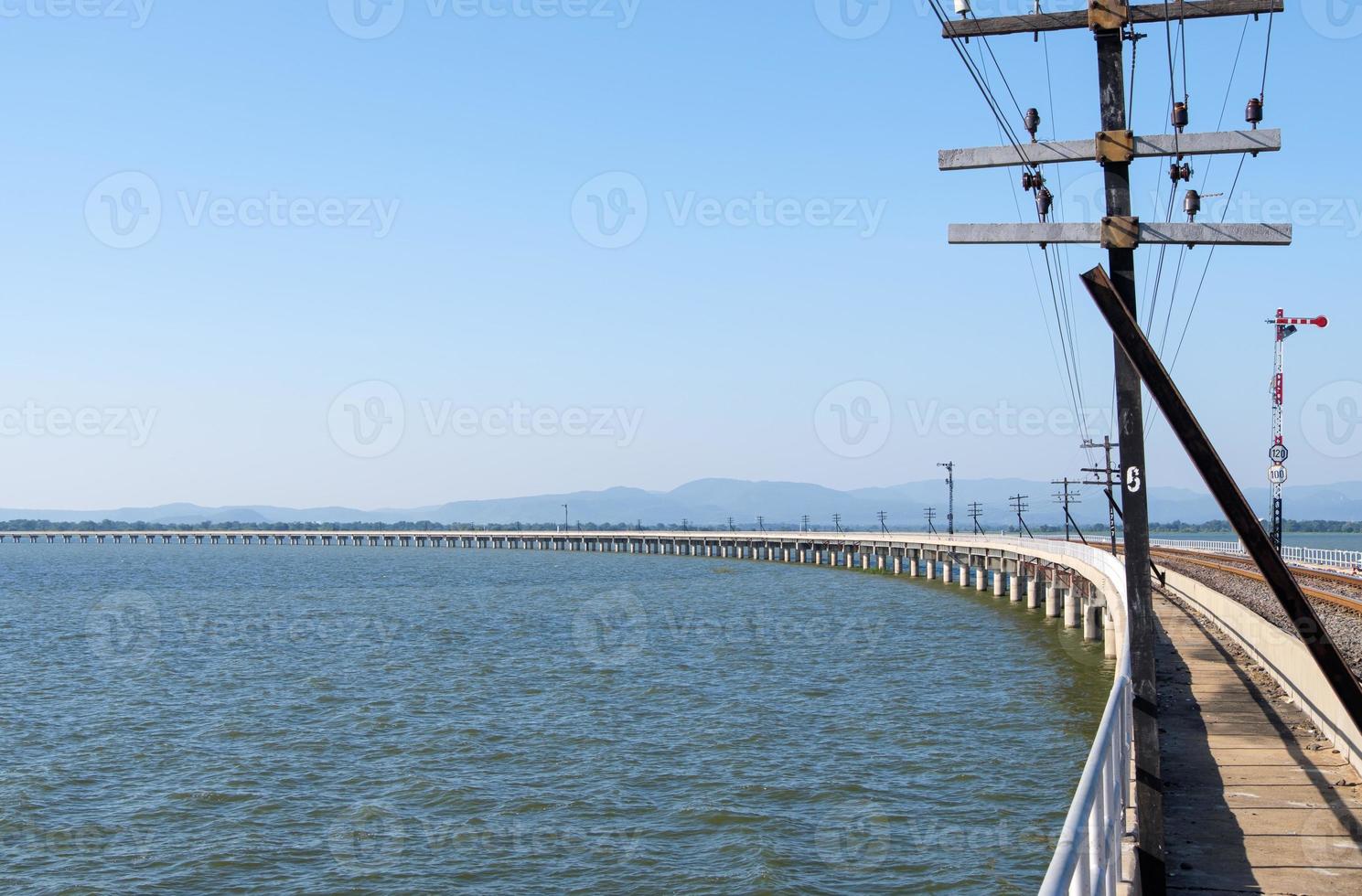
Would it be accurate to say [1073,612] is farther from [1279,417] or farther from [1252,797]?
[1252,797]

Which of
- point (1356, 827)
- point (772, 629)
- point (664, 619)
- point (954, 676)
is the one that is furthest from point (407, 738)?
point (664, 619)

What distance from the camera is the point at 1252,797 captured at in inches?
481

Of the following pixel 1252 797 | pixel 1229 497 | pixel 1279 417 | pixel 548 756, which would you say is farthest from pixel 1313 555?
pixel 1229 497

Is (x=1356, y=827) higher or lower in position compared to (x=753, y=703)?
higher

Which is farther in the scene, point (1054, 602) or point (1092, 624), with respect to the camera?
point (1054, 602)

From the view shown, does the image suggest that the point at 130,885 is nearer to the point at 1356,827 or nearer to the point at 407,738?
the point at 407,738

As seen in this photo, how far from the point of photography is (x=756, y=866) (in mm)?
15648

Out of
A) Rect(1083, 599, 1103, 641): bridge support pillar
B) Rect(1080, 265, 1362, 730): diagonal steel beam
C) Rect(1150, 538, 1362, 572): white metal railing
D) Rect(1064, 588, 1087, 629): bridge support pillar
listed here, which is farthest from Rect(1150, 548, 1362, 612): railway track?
Rect(1080, 265, 1362, 730): diagonal steel beam

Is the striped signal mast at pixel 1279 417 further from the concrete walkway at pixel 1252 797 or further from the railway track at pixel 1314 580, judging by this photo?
the concrete walkway at pixel 1252 797

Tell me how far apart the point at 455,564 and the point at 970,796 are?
393 feet

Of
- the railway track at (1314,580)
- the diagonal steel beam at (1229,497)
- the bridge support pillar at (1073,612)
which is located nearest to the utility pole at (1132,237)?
the diagonal steel beam at (1229,497)

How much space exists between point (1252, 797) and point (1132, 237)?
621cm

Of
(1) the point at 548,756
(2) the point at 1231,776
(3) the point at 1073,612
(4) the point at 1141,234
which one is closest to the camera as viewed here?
(4) the point at 1141,234

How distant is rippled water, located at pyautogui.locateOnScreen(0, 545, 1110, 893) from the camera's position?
16.0 metres
